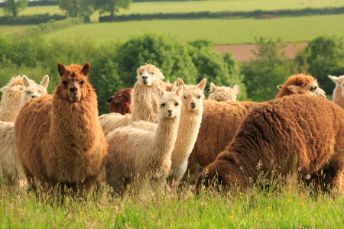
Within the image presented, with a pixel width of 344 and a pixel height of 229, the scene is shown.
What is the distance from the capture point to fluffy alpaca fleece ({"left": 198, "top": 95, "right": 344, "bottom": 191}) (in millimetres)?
10641

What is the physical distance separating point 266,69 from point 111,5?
1697 inches

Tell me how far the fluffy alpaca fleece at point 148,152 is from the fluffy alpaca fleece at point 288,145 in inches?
37.1

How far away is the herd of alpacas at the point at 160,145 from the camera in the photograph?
35.3ft

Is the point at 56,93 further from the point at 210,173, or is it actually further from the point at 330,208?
the point at 330,208

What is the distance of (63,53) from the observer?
85.4 meters

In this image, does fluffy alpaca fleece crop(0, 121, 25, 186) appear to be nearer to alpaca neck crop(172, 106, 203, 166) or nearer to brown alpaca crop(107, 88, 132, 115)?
alpaca neck crop(172, 106, 203, 166)

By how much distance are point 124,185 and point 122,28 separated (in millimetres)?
106815

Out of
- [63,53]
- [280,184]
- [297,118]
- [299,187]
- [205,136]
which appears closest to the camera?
[280,184]

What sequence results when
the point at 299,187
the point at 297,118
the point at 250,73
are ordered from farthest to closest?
the point at 250,73 → the point at 297,118 → the point at 299,187

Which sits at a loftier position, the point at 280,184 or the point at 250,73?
the point at 280,184

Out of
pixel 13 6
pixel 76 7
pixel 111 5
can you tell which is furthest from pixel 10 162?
pixel 76 7

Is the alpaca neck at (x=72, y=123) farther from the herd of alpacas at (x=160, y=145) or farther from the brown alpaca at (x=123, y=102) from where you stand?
the brown alpaca at (x=123, y=102)

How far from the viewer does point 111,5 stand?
129750mm

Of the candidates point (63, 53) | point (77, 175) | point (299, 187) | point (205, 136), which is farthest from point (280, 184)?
point (63, 53)
